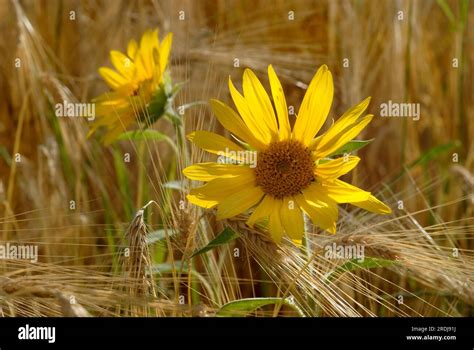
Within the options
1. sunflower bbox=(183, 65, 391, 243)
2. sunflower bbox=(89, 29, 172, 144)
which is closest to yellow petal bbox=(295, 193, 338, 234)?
sunflower bbox=(183, 65, 391, 243)

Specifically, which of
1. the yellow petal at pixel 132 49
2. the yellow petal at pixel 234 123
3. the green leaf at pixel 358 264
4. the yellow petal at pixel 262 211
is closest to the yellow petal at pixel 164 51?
the yellow petal at pixel 132 49

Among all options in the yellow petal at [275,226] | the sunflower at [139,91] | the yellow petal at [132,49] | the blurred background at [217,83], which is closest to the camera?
the yellow petal at [275,226]

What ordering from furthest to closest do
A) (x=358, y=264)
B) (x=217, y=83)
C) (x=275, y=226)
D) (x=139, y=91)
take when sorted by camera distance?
1. (x=217, y=83)
2. (x=139, y=91)
3. (x=358, y=264)
4. (x=275, y=226)

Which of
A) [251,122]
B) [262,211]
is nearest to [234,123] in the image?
[251,122]

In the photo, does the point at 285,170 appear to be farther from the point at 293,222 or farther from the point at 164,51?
the point at 164,51

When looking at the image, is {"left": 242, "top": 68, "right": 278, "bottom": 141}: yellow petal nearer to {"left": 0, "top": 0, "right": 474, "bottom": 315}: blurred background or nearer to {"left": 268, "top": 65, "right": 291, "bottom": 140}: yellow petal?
{"left": 268, "top": 65, "right": 291, "bottom": 140}: yellow petal

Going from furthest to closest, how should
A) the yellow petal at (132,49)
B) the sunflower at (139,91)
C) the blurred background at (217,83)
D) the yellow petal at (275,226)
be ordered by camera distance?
the blurred background at (217,83)
the yellow petal at (132,49)
the sunflower at (139,91)
the yellow petal at (275,226)

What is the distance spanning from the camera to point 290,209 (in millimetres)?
1185

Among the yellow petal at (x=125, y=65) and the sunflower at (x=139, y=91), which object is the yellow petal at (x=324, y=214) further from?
the yellow petal at (x=125, y=65)

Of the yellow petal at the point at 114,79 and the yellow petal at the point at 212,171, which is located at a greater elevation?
the yellow petal at the point at 114,79

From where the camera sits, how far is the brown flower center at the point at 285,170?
47.6 inches

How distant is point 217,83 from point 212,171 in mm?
575

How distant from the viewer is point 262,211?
1.18 metres
